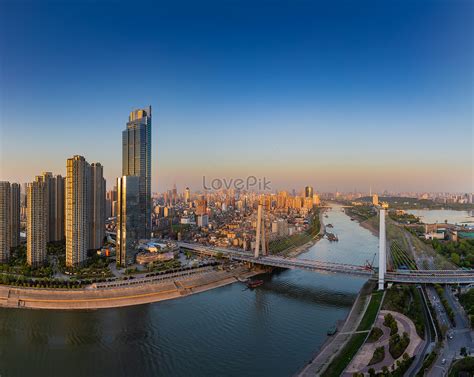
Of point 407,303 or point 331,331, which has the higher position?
point 407,303

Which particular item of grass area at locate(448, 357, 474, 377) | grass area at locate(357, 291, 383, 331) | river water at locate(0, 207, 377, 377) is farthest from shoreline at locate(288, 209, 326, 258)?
grass area at locate(448, 357, 474, 377)

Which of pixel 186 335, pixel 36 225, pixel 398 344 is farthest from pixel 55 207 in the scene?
pixel 398 344

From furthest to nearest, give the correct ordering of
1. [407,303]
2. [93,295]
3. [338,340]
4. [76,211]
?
[76,211], [93,295], [407,303], [338,340]

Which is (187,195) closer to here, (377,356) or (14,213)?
(14,213)

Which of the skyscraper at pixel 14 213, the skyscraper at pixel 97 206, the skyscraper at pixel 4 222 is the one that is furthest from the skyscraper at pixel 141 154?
the skyscraper at pixel 4 222

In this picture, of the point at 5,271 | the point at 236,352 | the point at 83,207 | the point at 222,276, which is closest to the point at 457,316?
the point at 236,352

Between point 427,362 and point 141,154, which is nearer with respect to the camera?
point 427,362
